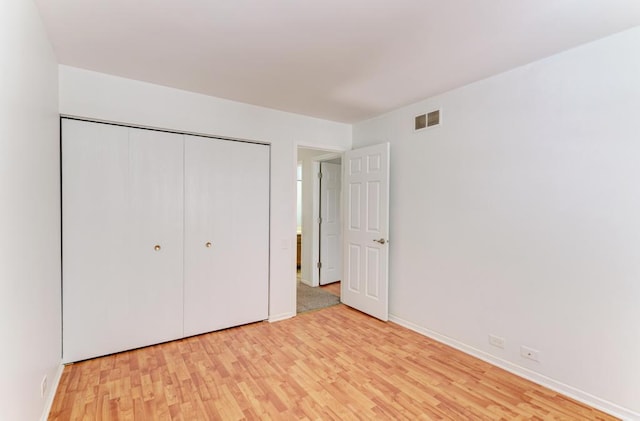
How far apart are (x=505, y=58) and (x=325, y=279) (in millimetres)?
3835

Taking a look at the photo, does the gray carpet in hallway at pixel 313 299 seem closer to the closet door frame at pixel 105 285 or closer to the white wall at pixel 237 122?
the white wall at pixel 237 122

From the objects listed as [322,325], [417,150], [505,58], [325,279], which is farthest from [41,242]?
[325,279]

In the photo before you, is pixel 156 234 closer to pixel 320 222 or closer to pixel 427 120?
pixel 320 222

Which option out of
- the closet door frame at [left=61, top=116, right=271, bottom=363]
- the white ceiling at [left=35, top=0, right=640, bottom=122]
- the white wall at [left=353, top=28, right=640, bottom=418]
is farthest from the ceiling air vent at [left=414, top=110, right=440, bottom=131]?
the closet door frame at [left=61, top=116, right=271, bottom=363]

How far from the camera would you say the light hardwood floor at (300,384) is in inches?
76.1

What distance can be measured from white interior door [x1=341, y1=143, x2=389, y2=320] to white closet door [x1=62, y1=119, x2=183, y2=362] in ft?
6.60

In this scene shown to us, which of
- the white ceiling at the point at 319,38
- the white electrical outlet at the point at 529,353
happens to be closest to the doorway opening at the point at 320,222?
the white ceiling at the point at 319,38

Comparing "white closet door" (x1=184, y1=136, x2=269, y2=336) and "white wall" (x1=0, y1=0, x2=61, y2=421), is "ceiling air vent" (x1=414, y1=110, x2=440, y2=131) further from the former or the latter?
"white wall" (x1=0, y1=0, x2=61, y2=421)

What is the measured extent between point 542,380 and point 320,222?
11.0 ft

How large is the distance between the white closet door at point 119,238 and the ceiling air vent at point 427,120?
2439 mm

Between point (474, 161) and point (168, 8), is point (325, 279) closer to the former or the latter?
point (474, 161)

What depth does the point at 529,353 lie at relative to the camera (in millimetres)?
2318

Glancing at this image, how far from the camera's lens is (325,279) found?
16.5ft

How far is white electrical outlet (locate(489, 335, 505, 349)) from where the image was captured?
2492mm
